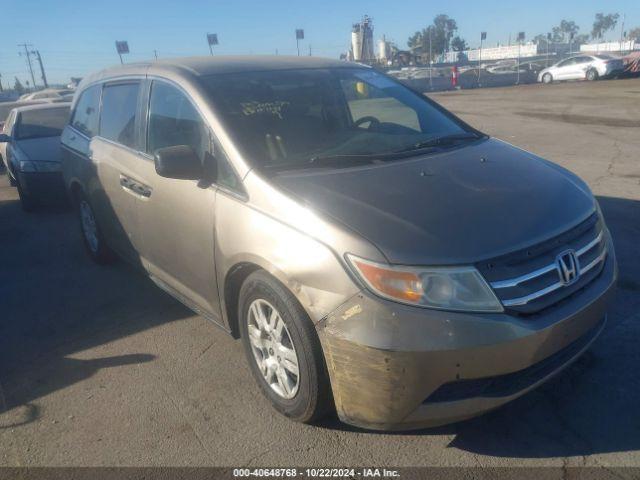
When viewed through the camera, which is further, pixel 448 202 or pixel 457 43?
pixel 457 43

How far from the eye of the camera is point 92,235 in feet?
17.0

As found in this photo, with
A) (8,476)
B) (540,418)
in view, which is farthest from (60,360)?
(540,418)

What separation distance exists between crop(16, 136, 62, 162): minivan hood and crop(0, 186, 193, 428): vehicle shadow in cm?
175

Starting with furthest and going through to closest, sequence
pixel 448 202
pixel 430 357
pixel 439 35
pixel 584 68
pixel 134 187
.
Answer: pixel 439 35 < pixel 584 68 < pixel 134 187 < pixel 448 202 < pixel 430 357

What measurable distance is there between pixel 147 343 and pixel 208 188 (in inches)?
52.8

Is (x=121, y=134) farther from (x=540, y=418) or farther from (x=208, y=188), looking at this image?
(x=540, y=418)

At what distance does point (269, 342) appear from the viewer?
279cm

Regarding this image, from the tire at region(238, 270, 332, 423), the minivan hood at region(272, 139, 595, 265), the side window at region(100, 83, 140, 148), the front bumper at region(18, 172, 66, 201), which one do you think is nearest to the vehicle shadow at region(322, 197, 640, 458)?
the tire at region(238, 270, 332, 423)

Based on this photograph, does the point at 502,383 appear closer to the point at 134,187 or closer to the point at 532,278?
the point at 532,278

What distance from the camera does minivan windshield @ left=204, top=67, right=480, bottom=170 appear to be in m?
3.09

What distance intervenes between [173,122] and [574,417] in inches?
113

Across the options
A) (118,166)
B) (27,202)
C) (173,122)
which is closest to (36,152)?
(27,202)

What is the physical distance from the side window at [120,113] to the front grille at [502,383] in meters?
2.81

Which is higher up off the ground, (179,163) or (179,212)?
(179,163)
